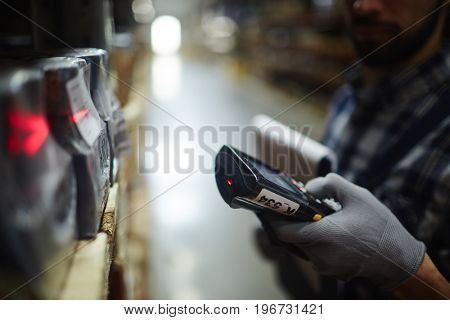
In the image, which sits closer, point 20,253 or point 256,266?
point 20,253

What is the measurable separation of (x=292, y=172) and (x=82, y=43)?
0.50m

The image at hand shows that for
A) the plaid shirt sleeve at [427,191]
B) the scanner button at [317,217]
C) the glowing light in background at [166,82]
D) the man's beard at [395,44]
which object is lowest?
the glowing light in background at [166,82]

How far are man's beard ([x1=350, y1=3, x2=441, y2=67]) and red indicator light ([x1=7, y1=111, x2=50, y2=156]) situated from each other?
91 cm

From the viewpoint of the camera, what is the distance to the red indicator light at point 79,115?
32cm

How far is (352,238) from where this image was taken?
55 cm

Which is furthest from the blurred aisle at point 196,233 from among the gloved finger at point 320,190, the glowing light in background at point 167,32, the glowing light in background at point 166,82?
the glowing light in background at point 167,32

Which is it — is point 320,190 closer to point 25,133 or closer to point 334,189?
point 334,189

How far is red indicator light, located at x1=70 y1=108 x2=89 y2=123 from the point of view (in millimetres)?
315

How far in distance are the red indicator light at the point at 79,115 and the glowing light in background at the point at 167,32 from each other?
14.7m

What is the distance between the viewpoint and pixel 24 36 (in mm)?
685

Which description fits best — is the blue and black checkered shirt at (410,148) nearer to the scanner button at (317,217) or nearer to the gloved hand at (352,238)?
the gloved hand at (352,238)

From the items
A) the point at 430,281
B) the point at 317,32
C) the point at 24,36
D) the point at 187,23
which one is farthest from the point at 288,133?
the point at 187,23

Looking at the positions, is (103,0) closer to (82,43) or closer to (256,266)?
(82,43)

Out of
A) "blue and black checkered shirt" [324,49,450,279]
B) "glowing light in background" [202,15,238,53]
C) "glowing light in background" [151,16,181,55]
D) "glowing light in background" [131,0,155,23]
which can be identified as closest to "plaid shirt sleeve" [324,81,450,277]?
"blue and black checkered shirt" [324,49,450,279]
